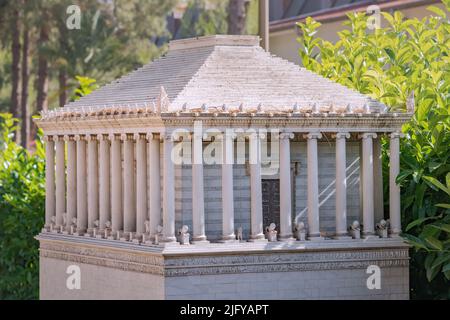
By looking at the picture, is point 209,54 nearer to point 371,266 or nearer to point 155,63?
point 155,63

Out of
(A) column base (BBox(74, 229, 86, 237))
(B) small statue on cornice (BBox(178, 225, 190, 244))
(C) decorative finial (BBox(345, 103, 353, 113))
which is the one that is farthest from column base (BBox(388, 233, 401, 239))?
(A) column base (BBox(74, 229, 86, 237))

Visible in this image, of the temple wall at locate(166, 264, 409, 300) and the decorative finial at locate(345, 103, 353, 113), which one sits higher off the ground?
the decorative finial at locate(345, 103, 353, 113)

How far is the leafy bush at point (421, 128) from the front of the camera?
3456cm

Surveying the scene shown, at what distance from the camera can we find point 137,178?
34312 millimetres

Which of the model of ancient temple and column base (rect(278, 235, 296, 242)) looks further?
column base (rect(278, 235, 296, 242))

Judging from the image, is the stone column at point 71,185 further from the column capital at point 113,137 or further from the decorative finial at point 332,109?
the decorative finial at point 332,109

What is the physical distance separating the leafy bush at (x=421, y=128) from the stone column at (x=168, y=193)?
17.1ft

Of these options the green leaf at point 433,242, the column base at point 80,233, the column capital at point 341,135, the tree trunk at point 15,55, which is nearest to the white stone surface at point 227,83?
the column capital at point 341,135

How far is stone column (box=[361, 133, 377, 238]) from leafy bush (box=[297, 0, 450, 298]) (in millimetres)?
736

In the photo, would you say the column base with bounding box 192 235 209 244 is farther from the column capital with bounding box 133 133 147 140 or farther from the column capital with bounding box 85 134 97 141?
the column capital with bounding box 85 134 97 141

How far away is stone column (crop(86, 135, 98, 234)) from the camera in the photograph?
36.5 m

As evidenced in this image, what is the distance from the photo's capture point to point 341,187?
3441cm

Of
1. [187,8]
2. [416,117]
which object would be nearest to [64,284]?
[416,117]

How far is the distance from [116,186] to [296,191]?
4250 millimetres
